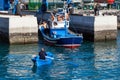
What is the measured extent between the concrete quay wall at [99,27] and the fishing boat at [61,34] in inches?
139

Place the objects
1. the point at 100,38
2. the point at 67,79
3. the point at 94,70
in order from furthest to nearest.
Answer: the point at 100,38 < the point at 94,70 < the point at 67,79

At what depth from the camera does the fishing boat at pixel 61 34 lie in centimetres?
4241

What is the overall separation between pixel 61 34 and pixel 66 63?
9.80 meters

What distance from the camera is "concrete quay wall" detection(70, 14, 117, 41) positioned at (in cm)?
4688

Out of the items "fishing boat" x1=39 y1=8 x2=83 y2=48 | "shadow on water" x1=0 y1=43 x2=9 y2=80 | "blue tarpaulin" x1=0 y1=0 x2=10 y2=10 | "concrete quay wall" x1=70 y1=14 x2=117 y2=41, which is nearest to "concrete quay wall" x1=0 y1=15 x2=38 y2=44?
"shadow on water" x1=0 y1=43 x2=9 y2=80

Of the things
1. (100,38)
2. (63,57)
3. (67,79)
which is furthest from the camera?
(100,38)

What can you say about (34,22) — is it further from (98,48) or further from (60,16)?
(98,48)

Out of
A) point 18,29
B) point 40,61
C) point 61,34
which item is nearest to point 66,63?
point 40,61

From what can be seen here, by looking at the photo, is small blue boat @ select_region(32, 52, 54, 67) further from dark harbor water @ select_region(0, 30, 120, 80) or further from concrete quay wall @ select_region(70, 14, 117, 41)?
concrete quay wall @ select_region(70, 14, 117, 41)

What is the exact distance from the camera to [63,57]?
124 ft

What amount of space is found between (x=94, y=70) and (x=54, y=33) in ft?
41.5

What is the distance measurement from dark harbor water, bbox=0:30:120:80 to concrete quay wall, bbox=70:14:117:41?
2254mm

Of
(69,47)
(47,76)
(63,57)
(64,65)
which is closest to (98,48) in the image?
(69,47)

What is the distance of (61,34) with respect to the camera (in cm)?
4434
